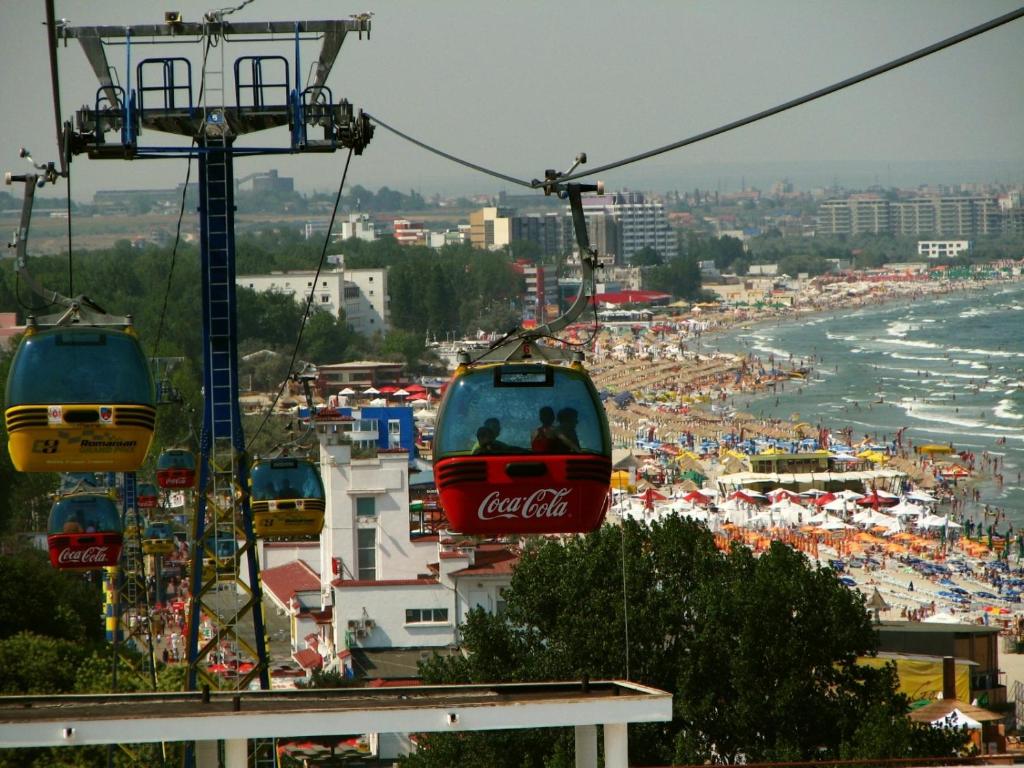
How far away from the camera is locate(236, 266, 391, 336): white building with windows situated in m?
142

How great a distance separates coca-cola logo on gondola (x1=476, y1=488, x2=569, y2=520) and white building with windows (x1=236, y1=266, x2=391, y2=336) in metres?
126

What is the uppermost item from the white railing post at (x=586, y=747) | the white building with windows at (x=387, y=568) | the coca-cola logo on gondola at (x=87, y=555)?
the white railing post at (x=586, y=747)

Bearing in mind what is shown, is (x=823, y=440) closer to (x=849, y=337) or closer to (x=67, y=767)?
(x=67, y=767)

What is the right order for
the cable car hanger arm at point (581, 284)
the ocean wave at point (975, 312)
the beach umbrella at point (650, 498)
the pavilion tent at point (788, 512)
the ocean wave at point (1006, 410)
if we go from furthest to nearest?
the ocean wave at point (975, 312) → the ocean wave at point (1006, 410) → the pavilion tent at point (788, 512) → the beach umbrella at point (650, 498) → the cable car hanger arm at point (581, 284)

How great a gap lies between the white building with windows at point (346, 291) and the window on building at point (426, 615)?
338 ft

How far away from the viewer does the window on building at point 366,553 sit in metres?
37.7

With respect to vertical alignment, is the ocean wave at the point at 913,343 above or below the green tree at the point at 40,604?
below

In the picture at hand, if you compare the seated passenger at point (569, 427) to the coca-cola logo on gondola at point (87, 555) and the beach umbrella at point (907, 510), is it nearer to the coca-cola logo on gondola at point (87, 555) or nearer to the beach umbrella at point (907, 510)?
the coca-cola logo on gondola at point (87, 555)

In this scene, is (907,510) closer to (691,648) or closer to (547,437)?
(691,648)

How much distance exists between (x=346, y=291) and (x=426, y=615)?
369ft

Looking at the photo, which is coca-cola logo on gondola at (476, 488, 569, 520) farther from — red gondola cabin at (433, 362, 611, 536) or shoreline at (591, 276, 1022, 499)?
shoreline at (591, 276, 1022, 499)

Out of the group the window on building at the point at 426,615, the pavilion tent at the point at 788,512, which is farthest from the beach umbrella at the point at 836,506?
the window on building at the point at 426,615

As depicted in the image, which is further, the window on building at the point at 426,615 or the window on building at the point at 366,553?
the window on building at the point at 366,553

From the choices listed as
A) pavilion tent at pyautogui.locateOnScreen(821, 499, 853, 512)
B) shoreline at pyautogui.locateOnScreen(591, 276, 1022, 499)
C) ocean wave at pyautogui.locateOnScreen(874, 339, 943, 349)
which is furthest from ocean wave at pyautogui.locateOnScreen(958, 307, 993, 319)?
pavilion tent at pyautogui.locateOnScreen(821, 499, 853, 512)
